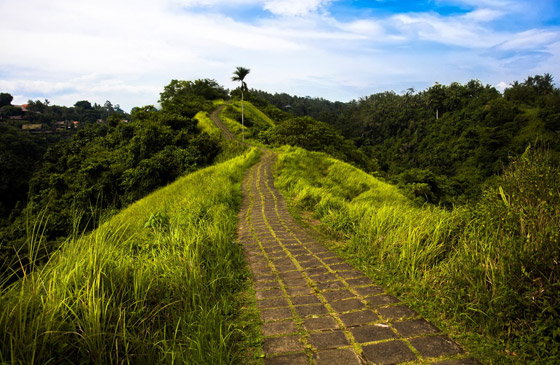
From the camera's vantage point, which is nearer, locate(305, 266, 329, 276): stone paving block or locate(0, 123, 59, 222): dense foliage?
locate(305, 266, 329, 276): stone paving block

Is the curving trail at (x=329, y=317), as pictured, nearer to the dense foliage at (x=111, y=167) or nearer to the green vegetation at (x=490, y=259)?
the green vegetation at (x=490, y=259)

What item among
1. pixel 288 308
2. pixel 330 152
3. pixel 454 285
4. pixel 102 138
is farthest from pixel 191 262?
pixel 102 138

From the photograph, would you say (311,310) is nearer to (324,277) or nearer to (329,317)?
(329,317)

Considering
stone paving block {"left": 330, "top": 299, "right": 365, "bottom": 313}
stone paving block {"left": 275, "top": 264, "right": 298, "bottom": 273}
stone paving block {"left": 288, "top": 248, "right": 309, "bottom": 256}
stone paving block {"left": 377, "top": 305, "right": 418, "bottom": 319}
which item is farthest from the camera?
stone paving block {"left": 288, "top": 248, "right": 309, "bottom": 256}

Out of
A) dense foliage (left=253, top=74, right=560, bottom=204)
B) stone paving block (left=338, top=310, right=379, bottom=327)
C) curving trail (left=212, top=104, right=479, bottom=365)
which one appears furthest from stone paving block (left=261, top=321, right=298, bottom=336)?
dense foliage (left=253, top=74, right=560, bottom=204)

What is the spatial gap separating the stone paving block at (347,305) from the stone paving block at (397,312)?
187 mm

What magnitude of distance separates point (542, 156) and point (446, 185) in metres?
Answer: 19.3

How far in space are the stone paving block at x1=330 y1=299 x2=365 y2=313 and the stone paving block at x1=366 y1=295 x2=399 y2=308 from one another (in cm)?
11

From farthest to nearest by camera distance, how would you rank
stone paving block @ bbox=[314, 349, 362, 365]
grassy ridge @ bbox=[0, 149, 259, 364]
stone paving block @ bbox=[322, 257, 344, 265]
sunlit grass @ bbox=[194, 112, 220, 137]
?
sunlit grass @ bbox=[194, 112, 220, 137]
stone paving block @ bbox=[322, 257, 344, 265]
stone paving block @ bbox=[314, 349, 362, 365]
grassy ridge @ bbox=[0, 149, 259, 364]

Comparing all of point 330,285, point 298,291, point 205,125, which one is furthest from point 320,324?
point 205,125

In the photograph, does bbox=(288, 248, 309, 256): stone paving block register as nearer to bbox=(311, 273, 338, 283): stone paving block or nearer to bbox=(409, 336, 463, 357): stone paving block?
bbox=(311, 273, 338, 283): stone paving block

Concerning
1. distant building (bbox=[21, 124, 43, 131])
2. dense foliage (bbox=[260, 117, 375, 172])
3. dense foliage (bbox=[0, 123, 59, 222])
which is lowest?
dense foliage (bbox=[0, 123, 59, 222])

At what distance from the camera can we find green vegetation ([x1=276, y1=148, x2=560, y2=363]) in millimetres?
2131

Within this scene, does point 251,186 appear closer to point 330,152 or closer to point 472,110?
point 330,152
